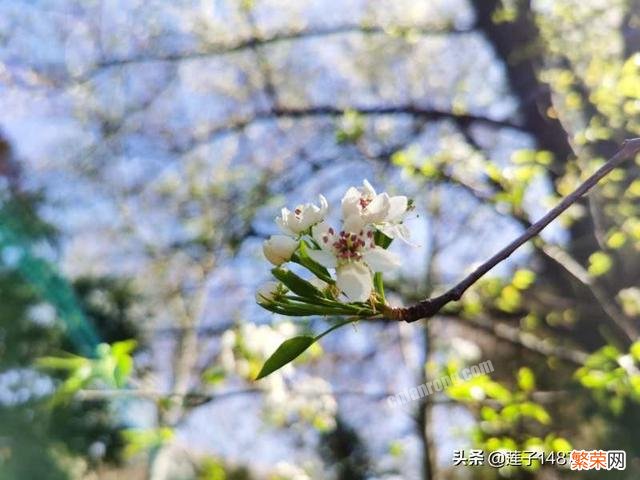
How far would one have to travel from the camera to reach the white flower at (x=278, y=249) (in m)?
0.47

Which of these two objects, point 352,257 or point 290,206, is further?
point 290,206

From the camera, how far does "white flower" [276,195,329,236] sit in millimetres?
487

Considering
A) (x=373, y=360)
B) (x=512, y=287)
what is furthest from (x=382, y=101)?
(x=512, y=287)

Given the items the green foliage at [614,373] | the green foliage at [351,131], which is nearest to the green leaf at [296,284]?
the green foliage at [614,373]

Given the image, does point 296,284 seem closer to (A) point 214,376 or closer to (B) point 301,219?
(B) point 301,219

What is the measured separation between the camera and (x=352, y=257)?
1.50ft

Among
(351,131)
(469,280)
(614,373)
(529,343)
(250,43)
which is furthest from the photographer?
(250,43)

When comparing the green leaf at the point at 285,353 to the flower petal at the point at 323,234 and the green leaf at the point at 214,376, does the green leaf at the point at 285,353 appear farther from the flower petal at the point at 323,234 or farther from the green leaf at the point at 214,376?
the green leaf at the point at 214,376

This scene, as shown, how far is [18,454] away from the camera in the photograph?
11.8 feet

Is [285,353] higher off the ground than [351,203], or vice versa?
[351,203]

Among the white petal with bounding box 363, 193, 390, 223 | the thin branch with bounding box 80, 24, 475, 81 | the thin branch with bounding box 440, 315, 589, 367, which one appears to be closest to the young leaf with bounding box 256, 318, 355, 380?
the white petal with bounding box 363, 193, 390, 223

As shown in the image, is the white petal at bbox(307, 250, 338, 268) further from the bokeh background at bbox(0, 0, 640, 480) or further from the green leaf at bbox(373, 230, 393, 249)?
the bokeh background at bbox(0, 0, 640, 480)

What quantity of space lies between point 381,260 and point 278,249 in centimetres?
7

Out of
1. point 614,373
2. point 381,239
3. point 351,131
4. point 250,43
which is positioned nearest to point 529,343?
point 351,131
